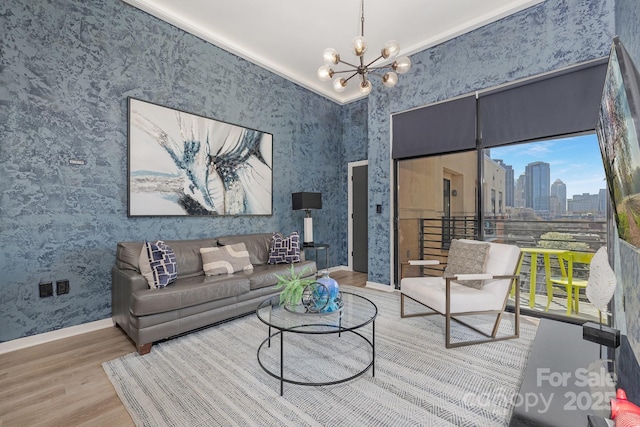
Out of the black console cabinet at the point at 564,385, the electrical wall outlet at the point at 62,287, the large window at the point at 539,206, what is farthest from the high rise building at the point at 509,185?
the electrical wall outlet at the point at 62,287

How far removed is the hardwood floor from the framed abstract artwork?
1.32 meters

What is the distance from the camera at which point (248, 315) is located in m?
3.14

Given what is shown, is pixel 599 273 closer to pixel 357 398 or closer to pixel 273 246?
pixel 357 398

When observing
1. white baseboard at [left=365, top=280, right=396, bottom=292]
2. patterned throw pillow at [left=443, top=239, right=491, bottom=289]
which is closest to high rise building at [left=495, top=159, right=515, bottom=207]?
patterned throw pillow at [left=443, top=239, right=491, bottom=289]

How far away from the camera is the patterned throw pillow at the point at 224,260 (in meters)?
3.11

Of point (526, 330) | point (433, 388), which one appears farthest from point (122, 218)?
point (526, 330)

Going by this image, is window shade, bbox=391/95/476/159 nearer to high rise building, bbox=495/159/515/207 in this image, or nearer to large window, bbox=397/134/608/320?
large window, bbox=397/134/608/320

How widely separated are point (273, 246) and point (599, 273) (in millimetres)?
3147

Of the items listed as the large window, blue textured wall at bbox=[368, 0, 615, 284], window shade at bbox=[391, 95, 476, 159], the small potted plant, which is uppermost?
blue textured wall at bbox=[368, 0, 615, 284]

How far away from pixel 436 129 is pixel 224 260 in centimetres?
323

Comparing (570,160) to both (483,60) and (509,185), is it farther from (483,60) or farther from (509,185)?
(483,60)

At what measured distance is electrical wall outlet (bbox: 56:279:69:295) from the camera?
2.62m

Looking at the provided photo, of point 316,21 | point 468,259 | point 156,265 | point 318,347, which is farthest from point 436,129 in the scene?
point 156,265

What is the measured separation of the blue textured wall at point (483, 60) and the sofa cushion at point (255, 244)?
1.70 metres
